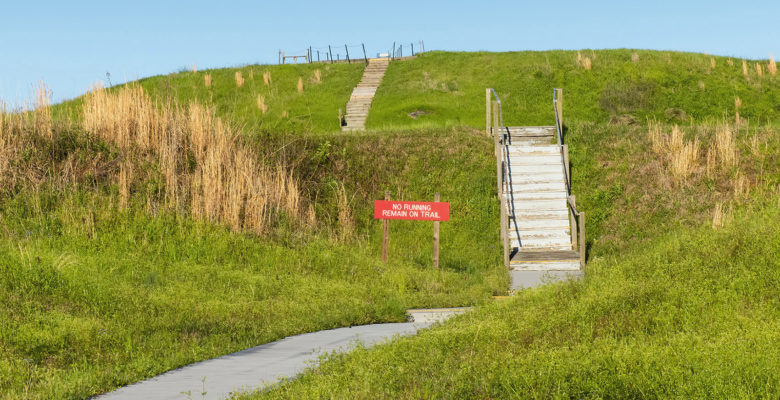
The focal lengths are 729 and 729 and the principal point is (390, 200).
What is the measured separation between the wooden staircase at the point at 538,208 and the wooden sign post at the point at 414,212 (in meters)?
1.62

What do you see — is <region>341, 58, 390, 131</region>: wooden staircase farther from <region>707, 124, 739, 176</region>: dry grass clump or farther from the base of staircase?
the base of staircase

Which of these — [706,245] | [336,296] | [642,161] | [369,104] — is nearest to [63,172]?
[336,296]

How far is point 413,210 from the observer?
1602 cm

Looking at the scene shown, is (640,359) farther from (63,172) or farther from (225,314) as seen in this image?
(63,172)

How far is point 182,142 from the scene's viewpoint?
17.8 m

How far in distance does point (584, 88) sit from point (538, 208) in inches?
635

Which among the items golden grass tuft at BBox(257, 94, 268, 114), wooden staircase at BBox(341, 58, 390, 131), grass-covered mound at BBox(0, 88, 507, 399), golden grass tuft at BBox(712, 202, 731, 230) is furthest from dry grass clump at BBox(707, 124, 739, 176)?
golden grass tuft at BBox(257, 94, 268, 114)

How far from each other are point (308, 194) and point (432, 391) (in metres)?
14.1

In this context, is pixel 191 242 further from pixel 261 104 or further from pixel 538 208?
pixel 261 104

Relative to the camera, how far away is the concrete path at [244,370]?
20.8ft

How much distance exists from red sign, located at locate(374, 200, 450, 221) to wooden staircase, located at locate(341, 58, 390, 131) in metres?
14.7

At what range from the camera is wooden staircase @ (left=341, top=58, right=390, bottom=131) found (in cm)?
3170

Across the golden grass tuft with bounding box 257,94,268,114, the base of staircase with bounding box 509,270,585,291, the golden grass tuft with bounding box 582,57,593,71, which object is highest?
the golden grass tuft with bounding box 582,57,593,71

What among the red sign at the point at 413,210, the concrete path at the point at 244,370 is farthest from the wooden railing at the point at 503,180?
the concrete path at the point at 244,370
